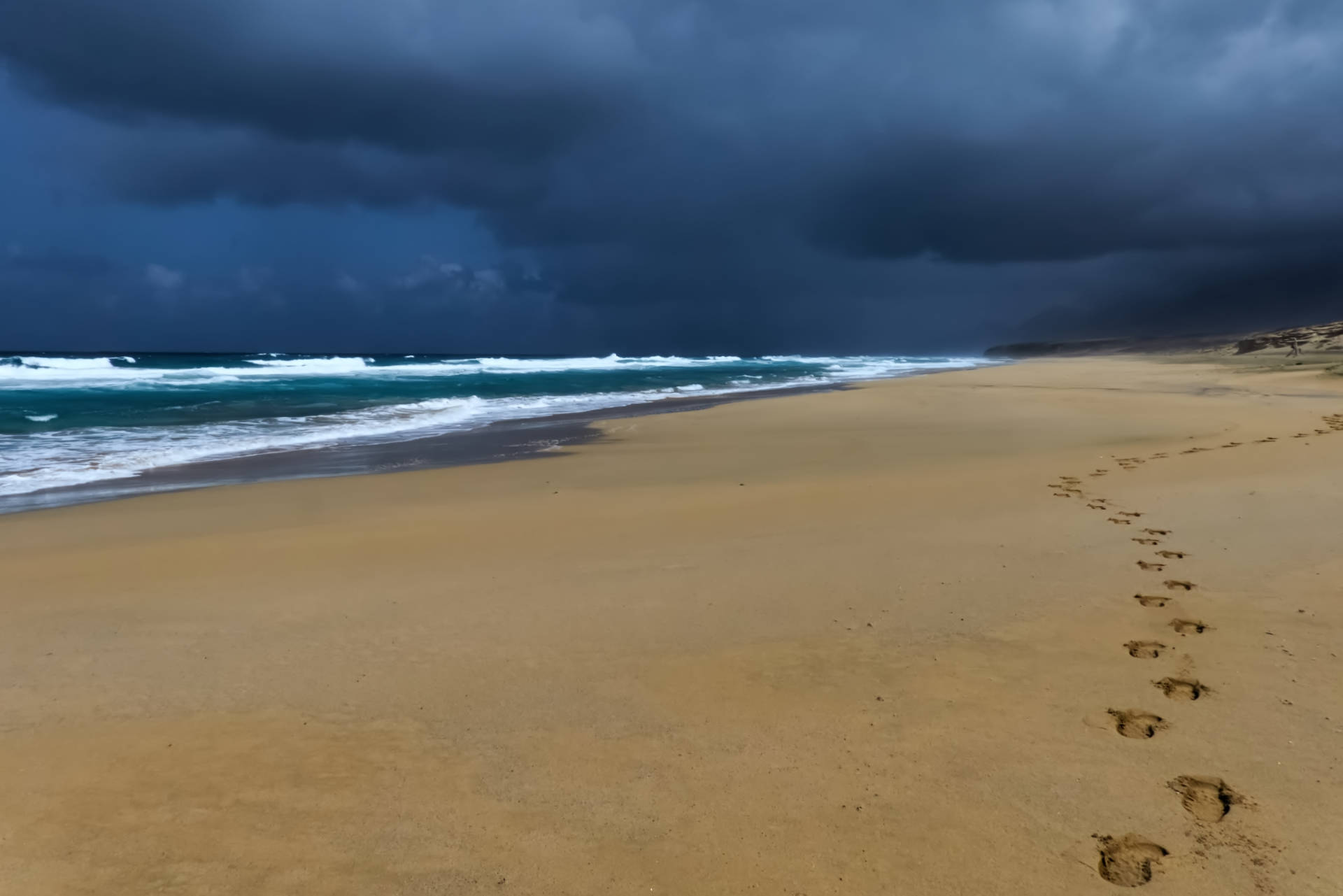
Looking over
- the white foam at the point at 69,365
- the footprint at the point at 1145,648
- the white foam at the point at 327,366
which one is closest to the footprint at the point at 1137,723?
the footprint at the point at 1145,648

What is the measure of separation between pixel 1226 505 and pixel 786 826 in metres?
5.71

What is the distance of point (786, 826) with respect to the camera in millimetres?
2301

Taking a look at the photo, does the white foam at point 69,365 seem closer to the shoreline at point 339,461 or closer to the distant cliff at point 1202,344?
the shoreline at point 339,461

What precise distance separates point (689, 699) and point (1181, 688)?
209 centimetres

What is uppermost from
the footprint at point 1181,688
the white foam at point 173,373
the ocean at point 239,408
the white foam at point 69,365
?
the white foam at point 69,365

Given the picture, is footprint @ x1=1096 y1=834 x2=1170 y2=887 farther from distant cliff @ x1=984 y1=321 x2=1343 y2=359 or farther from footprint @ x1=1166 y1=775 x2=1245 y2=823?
distant cliff @ x1=984 y1=321 x2=1343 y2=359

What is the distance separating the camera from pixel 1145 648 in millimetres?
3461

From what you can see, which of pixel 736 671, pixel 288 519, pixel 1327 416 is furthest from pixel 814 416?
pixel 736 671

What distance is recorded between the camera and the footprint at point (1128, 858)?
2051mm

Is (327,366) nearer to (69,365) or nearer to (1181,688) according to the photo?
(69,365)

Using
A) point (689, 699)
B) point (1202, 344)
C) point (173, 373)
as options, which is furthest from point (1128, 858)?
point (1202, 344)

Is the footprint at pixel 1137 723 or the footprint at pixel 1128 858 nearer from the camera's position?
the footprint at pixel 1128 858

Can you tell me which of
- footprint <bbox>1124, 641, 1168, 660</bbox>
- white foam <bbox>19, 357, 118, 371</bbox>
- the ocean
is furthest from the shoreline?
white foam <bbox>19, 357, 118, 371</bbox>

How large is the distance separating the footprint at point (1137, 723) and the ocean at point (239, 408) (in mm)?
10768
